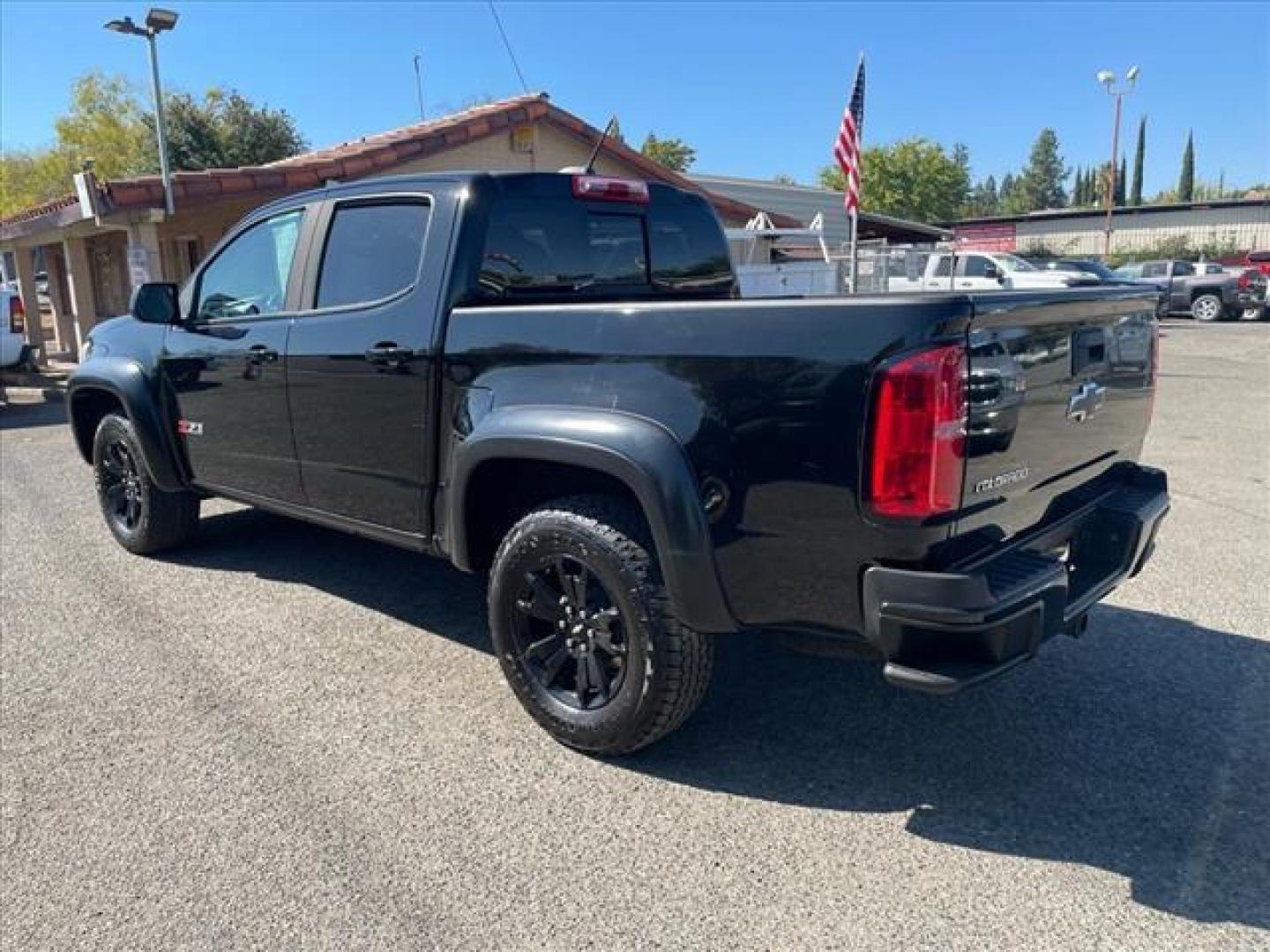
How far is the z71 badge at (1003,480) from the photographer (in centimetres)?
254

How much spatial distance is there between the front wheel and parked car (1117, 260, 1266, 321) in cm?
2625

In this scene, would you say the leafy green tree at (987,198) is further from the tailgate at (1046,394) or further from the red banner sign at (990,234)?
the tailgate at (1046,394)

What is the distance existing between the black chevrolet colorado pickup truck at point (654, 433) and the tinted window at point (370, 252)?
12 mm

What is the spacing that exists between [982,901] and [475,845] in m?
1.40

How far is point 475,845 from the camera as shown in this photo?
278cm

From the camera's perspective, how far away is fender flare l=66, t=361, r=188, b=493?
5055 mm

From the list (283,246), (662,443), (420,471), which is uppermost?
(283,246)

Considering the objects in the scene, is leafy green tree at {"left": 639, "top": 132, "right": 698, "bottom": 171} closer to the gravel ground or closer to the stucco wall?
the stucco wall

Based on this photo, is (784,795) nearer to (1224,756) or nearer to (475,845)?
(475,845)

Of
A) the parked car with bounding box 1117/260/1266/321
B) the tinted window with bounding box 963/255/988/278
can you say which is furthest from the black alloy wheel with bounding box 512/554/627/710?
the parked car with bounding box 1117/260/1266/321

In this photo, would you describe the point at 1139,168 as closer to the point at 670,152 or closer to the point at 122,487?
the point at 670,152

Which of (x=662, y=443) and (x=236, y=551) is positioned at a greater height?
(x=662, y=443)

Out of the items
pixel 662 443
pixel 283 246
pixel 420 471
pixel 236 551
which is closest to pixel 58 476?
pixel 236 551

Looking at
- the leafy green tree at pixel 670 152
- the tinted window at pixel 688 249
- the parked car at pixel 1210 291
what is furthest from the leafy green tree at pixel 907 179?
the tinted window at pixel 688 249
